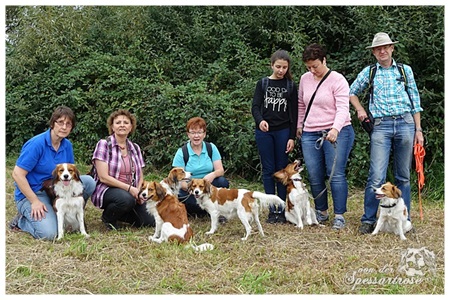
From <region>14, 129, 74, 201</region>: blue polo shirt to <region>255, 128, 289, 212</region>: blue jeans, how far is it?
2.04 m

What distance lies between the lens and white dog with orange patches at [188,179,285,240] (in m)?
4.96

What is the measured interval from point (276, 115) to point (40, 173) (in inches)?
96.0

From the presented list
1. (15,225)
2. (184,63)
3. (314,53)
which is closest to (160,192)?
(15,225)

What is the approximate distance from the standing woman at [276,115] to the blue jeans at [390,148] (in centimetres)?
85

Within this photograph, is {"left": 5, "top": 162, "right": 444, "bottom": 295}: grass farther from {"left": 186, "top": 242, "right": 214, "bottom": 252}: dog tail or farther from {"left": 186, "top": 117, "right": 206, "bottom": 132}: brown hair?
{"left": 186, "top": 117, "right": 206, "bottom": 132}: brown hair

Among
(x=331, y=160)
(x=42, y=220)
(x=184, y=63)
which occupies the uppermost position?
(x=184, y=63)

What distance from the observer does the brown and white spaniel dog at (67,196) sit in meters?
4.80

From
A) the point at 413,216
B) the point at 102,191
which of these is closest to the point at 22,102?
the point at 102,191

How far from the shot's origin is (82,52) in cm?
988

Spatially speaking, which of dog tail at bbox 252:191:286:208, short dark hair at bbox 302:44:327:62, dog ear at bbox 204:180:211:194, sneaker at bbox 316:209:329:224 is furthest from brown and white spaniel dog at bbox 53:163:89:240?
short dark hair at bbox 302:44:327:62

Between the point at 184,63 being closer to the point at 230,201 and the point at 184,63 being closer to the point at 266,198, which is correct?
the point at 230,201

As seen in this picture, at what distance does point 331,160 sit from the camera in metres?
5.12

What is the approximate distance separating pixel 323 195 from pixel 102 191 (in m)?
2.33

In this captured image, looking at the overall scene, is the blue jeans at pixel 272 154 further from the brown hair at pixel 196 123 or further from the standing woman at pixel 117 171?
the standing woman at pixel 117 171
